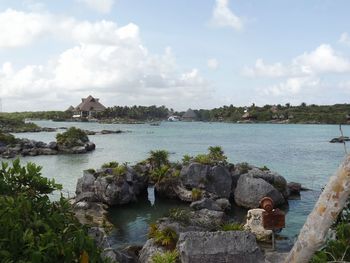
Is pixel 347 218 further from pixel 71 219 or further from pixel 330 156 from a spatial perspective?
pixel 330 156

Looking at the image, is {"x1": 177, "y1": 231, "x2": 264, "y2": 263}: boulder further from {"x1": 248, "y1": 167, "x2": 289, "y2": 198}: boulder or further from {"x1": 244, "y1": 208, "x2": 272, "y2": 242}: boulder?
{"x1": 248, "y1": 167, "x2": 289, "y2": 198}: boulder

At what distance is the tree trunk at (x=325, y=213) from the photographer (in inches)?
126

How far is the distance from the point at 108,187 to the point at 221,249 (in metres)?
18.0

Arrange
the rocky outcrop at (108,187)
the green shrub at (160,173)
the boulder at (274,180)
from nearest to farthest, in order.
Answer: the rocky outcrop at (108,187) < the boulder at (274,180) < the green shrub at (160,173)

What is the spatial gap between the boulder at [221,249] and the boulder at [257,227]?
8.75 metres

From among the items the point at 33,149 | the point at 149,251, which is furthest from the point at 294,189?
the point at 33,149

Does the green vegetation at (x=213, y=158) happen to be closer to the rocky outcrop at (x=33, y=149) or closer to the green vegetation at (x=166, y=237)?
the green vegetation at (x=166, y=237)

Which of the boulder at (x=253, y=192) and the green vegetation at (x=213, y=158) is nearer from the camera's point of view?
the boulder at (x=253, y=192)

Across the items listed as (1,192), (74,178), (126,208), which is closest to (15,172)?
(1,192)

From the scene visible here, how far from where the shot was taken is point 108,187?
91.4 feet

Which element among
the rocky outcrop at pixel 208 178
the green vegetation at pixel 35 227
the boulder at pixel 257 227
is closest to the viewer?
the green vegetation at pixel 35 227

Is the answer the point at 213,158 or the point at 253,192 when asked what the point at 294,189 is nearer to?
the point at 253,192

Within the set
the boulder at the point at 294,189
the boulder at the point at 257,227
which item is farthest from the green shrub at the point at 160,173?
the boulder at the point at 257,227

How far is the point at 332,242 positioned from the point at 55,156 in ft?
187
